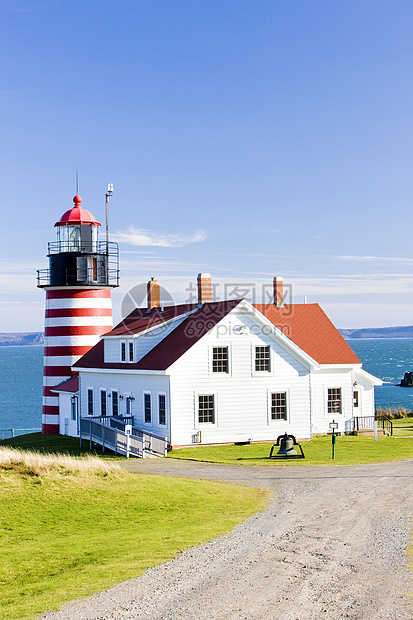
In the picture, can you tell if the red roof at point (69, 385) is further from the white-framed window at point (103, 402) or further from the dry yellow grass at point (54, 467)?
the dry yellow grass at point (54, 467)

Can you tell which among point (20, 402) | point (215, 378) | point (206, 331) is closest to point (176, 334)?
point (206, 331)

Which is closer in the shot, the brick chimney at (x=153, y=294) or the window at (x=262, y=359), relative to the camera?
the window at (x=262, y=359)

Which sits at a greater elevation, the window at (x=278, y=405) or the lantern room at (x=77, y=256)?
the lantern room at (x=77, y=256)

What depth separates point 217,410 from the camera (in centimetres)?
3156

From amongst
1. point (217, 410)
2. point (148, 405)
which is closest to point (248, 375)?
point (217, 410)

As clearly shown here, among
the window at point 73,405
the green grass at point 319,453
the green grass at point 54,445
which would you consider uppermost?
the window at point 73,405

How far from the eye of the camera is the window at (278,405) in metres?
32.8

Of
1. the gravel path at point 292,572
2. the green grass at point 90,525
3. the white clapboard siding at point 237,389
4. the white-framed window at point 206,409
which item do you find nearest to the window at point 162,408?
the white clapboard siding at point 237,389

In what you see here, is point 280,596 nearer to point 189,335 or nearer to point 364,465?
point 364,465

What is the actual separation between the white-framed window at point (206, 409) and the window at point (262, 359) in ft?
8.66

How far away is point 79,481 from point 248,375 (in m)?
13.7

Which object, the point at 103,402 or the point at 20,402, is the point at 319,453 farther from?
the point at 20,402

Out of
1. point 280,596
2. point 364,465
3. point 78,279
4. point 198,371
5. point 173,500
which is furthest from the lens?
point 78,279

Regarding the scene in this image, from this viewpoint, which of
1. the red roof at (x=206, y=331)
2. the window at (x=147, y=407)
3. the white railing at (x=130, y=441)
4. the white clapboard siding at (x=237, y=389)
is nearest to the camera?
the white railing at (x=130, y=441)
